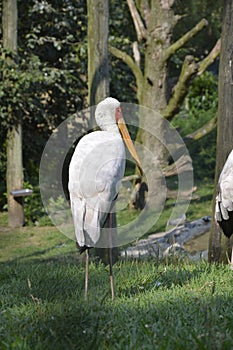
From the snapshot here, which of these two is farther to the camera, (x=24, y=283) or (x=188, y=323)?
(x=24, y=283)

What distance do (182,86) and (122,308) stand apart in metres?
7.78

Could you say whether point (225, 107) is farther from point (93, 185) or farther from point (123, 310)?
point (123, 310)

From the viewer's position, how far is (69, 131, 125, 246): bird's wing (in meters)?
4.91

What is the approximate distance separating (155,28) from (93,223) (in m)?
8.19

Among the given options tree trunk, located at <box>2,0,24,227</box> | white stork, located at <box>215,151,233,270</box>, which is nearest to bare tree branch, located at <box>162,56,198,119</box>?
tree trunk, located at <box>2,0,24,227</box>

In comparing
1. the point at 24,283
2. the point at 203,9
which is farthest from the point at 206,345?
the point at 203,9

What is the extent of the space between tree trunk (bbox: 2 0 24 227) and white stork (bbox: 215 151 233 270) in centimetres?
650

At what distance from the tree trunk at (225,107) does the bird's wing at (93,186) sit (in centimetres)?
222

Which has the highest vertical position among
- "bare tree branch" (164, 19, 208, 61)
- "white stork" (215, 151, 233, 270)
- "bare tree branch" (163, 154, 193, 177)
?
"bare tree branch" (164, 19, 208, 61)

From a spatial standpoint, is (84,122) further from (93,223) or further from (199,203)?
(93,223)

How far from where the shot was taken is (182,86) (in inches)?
468

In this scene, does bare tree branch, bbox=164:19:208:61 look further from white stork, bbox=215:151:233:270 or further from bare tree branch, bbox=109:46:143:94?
white stork, bbox=215:151:233:270

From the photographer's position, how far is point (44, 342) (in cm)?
354

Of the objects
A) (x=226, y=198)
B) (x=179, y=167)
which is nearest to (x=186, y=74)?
(x=179, y=167)
